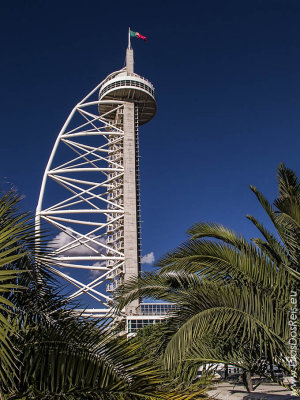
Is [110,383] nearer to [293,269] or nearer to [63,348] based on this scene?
[63,348]

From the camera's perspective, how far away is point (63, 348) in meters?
3.87

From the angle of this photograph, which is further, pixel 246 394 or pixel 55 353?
pixel 246 394

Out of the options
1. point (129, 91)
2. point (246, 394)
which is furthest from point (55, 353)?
point (129, 91)

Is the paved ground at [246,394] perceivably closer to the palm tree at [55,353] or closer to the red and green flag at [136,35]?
the palm tree at [55,353]

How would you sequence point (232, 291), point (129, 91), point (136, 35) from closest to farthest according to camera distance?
point (232, 291)
point (129, 91)
point (136, 35)

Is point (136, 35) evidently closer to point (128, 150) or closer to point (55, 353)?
point (128, 150)

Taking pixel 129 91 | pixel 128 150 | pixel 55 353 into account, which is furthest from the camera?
pixel 129 91

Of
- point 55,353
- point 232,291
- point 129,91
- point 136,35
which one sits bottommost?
point 55,353

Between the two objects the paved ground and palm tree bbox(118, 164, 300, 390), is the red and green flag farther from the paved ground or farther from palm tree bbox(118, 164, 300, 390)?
palm tree bbox(118, 164, 300, 390)

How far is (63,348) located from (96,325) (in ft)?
1.46

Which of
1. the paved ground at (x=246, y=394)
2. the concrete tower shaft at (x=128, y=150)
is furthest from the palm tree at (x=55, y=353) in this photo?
the concrete tower shaft at (x=128, y=150)

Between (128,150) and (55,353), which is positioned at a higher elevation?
(128,150)

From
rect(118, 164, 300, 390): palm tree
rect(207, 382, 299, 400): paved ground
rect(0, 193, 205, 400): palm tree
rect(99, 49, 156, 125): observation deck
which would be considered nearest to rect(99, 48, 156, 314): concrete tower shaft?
rect(99, 49, 156, 125): observation deck

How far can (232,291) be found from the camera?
18.7 ft
